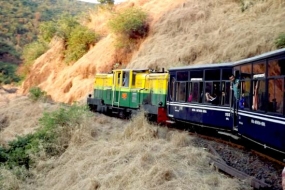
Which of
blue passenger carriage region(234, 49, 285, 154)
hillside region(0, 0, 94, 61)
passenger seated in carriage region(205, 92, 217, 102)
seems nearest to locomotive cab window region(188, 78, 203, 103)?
passenger seated in carriage region(205, 92, 217, 102)

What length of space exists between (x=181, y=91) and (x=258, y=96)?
5.70 m

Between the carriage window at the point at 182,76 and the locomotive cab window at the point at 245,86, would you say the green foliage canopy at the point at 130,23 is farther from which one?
the locomotive cab window at the point at 245,86

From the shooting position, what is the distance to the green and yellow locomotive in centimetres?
1773

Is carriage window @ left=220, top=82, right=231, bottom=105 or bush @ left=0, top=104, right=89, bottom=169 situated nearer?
bush @ left=0, top=104, right=89, bottom=169

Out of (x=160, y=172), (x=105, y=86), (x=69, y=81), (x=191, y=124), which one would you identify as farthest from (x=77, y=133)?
(x=69, y=81)

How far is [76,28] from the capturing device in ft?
134

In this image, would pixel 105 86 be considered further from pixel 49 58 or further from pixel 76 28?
pixel 49 58

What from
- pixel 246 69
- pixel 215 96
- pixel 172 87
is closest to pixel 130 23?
pixel 172 87

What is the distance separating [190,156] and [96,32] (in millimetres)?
34165

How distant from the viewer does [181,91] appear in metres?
16.0

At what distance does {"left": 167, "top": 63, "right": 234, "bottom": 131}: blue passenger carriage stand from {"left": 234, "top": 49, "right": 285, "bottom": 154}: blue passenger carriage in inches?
48.4

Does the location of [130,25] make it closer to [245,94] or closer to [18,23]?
[245,94]

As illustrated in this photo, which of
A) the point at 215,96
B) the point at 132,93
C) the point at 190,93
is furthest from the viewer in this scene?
the point at 132,93

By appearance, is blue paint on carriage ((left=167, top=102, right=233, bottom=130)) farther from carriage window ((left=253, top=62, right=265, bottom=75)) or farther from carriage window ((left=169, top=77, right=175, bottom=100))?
carriage window ((left=253, top=62, right=265, bottom=75))
